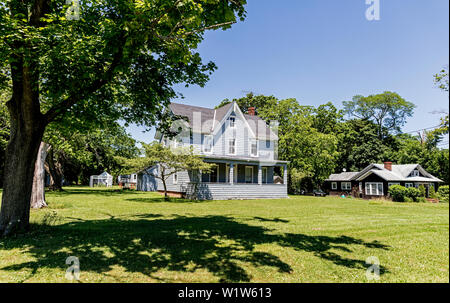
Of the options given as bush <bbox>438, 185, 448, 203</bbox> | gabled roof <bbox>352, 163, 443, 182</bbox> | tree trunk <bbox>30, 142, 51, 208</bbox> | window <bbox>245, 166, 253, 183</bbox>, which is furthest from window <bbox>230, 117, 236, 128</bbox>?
bush <bbox>438, 185, 448, 203</bbox>

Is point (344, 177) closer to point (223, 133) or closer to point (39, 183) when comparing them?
point (223, 133)

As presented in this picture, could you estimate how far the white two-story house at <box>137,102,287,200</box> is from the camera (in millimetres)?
25375

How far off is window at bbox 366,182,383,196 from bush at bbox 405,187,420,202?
650cm

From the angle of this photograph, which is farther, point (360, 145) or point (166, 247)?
point (360, 145)

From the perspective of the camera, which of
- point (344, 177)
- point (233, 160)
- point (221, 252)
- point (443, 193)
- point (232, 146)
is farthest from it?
point (344, 177)

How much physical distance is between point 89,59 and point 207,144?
71.5 ft

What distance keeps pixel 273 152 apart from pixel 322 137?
30.9 feet

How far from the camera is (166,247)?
680cm

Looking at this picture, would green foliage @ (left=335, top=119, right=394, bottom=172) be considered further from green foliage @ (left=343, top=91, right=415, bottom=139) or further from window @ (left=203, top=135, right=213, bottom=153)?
window @ (left=203, top=135, right=213, bottom=153)

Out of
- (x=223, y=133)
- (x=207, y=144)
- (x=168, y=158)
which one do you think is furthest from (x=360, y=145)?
(x=168, y=158)

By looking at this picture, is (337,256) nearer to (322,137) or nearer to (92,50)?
(92,50)

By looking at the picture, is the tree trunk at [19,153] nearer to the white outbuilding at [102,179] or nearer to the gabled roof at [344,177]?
the gabled roof at [344,177]

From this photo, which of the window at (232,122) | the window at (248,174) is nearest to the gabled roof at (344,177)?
the window at (248,174)
